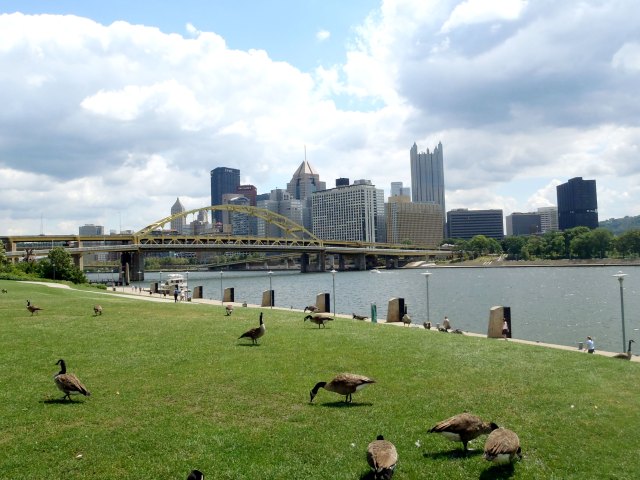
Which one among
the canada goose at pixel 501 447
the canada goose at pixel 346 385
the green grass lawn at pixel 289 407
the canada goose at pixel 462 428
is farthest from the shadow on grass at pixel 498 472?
the canada goose at pixel 346 385

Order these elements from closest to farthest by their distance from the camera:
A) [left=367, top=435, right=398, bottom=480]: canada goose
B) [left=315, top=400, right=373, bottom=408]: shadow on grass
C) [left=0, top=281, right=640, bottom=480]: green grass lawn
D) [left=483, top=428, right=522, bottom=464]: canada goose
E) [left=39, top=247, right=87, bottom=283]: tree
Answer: [left=367, top=435, right=398, bottom=480]: canada goose < [left=483, top=428, right=522, bottom=464]: canada goose < [left=0, top=281, right=640, bottom=480]: green grass lawn < [left=315, top=400, right=373, bottom=408]: shadow on grass < [left=39, top=247, right=87, bottom=283]: tree

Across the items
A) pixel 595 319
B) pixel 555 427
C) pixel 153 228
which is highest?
pixel 153 228

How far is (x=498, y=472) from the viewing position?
816 cm

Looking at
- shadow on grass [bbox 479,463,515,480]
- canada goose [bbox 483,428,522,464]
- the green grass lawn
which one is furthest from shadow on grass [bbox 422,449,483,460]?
canada goose [bbox 483,428,522,464]

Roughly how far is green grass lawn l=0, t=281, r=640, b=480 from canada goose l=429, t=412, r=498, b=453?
35 cm

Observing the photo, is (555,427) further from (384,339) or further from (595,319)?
(595,319)

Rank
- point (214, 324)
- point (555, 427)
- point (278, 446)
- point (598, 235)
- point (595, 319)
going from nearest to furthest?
1. point (278, 446)
2. point (555, 427)
3. point (214, 324)
4. point (595, 319)
5. point (598, 235)

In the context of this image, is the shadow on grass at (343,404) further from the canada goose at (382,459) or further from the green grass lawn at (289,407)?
the canada goose at (382,459)

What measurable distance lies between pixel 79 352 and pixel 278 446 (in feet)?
30.6

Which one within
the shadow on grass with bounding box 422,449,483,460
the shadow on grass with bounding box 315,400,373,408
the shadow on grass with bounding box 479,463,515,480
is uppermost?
the shadow on grass with bounding box 315,400,373,408

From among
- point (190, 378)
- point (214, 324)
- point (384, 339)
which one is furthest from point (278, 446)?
point (214, 324)

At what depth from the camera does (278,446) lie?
878cm

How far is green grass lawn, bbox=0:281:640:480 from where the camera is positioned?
27.1ft

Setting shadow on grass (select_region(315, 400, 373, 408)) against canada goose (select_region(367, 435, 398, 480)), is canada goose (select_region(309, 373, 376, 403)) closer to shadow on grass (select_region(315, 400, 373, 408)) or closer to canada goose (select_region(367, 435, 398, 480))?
shadow on grass (select_region(315, 400, 373, 408))
